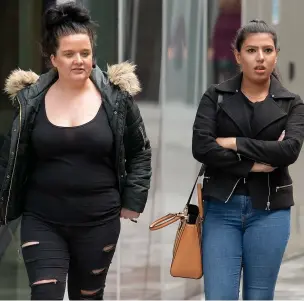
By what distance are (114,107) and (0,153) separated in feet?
1.92

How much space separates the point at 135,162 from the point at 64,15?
2.48ft

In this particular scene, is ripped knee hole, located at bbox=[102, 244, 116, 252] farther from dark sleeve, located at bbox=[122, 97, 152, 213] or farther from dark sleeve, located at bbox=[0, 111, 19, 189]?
dark sleeve, located at bbox=[0, 111, 19, 189]

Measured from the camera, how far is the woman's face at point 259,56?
4.29 m

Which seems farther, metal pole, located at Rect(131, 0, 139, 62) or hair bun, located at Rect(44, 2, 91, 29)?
metal pole, located at Rect(131, 0, 139, 62)

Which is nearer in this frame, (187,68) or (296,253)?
(187,68)

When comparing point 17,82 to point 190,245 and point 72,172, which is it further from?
point 190,245

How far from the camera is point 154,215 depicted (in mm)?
6430

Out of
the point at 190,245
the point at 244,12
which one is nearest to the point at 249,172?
the point at 190,245

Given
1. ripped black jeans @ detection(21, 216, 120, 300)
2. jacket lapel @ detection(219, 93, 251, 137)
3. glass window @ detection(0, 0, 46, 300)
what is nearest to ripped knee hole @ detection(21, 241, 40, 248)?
ripped black jeans @ detection(21, 216, 120, 300)

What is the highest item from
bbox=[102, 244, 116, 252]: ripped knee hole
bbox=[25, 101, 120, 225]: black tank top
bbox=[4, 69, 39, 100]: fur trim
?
bbox=[4, 69, 39, 100]: fur trim

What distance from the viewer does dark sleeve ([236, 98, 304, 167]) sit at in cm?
420

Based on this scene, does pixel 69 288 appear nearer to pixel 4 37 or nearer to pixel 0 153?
pixel 0 153

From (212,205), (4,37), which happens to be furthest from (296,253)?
(212,205)

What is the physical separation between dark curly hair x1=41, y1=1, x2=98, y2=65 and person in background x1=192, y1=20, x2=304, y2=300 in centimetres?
69
